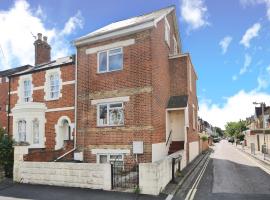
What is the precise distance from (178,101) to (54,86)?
364 inches

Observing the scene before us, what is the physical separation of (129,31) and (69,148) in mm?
8467

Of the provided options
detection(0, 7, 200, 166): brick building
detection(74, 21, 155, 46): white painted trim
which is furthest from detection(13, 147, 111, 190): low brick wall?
detection(74, 21, 155, 46): white painted trim

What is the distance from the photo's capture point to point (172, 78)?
19516 mm

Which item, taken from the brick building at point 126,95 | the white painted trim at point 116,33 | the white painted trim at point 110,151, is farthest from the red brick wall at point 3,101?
the white painted trim at point 110,151

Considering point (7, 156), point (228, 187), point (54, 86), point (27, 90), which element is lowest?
point (228, 187)

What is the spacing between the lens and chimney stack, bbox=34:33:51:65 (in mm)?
26125

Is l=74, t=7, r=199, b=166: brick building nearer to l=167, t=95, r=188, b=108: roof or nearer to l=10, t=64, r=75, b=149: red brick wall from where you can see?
l=167, t=95, r=188, b=108: roof

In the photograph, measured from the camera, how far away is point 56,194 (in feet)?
34.7

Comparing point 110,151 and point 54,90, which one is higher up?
point 54,90

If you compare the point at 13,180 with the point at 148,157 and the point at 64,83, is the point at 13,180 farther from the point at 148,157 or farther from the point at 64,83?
the point at 64,83

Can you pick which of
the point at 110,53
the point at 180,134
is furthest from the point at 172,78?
the point at 110,53

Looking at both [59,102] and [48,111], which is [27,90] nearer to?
[48,111]

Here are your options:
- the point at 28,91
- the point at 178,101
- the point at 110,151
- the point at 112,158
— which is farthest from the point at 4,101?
the point at 178,101

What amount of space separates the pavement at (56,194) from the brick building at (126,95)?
454cm
